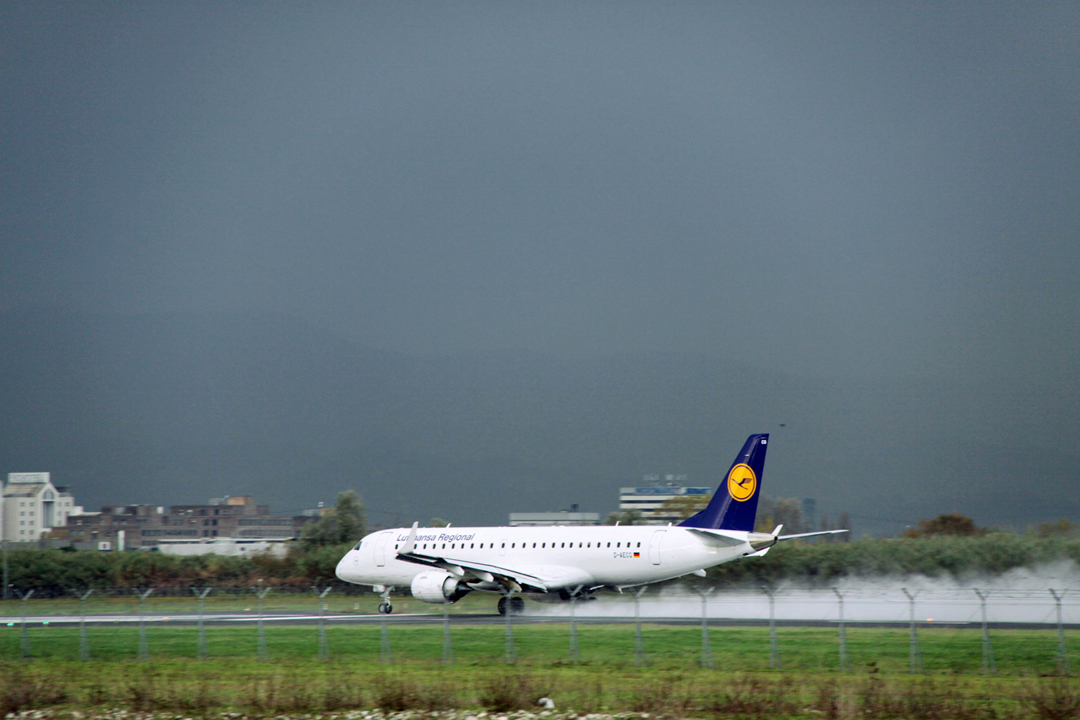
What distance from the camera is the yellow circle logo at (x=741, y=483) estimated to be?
4038 cm

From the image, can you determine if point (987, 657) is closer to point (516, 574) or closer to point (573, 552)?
point (573, 552)

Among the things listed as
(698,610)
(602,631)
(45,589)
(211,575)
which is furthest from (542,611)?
(45,589)

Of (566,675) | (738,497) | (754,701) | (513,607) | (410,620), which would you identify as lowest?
(410,620)

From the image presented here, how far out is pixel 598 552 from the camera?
137ft

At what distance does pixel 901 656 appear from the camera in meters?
26.2

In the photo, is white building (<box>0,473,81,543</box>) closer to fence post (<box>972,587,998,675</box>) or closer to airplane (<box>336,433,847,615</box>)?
airplane (<box>336,433,847,615</box>)

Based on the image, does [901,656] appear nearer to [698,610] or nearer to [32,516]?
[698,610]

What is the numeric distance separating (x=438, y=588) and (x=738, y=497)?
11696mm

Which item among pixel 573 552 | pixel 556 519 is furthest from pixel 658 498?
pixel 573 552

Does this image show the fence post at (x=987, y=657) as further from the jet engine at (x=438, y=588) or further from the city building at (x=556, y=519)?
the city building at (x=556, y=519)

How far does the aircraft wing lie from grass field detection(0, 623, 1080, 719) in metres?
6.34

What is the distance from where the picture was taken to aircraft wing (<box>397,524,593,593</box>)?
40906 millimetres

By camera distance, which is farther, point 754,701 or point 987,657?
point 987,657

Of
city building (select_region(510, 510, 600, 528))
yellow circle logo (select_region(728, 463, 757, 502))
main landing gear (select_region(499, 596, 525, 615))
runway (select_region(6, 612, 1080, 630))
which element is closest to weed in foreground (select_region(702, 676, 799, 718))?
runway (select_region(6, 612, 1080, 630))
